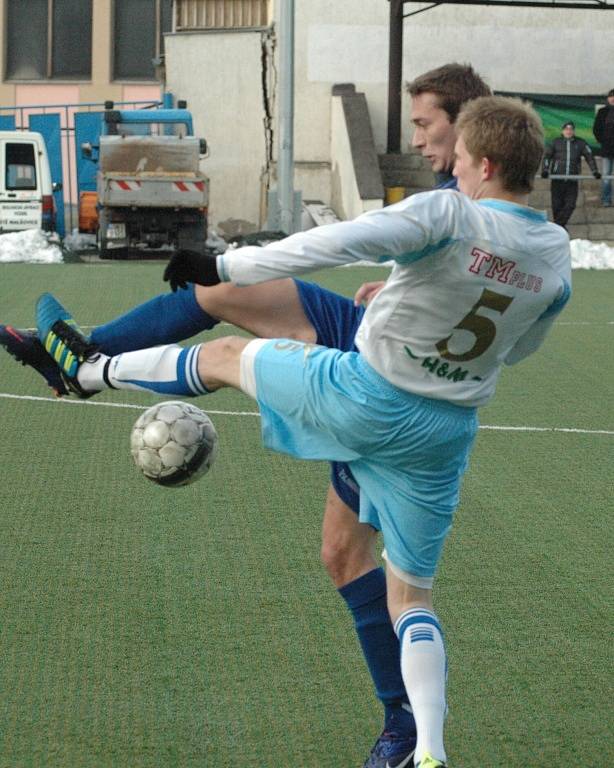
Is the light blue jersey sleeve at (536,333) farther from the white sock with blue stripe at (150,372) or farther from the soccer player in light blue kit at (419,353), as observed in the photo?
the white sock with blue stripe at (150,372)

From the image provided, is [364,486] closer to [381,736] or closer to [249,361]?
[249,361]

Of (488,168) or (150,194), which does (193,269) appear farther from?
(150,194)

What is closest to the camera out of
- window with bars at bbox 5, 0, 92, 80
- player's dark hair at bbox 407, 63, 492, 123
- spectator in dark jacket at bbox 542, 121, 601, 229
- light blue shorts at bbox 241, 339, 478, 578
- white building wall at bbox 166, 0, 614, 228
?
light blue shorts at bbox 241, 339, 478, 578

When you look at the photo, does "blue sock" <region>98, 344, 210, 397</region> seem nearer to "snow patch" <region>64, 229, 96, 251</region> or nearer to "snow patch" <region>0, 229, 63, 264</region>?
"snow patch" <region>0, 229, 63, 264</region>

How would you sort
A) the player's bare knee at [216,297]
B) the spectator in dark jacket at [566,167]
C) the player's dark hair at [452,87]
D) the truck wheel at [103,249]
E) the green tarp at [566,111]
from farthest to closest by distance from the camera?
the green tarp at [566,111] → the spectator in dark jacket at [566,167] → the truck wheel at [103,249] → the player's dark hair at [452,87] → the player's bare knee at [216,297]

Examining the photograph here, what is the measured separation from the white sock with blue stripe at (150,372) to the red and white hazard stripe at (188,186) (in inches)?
795

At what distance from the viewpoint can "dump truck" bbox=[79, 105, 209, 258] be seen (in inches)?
964

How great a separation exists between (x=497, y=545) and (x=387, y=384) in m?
3.37

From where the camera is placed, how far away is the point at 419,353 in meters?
4.05

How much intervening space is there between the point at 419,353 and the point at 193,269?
0.65 m

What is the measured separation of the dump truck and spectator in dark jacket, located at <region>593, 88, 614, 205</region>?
23.4 ft

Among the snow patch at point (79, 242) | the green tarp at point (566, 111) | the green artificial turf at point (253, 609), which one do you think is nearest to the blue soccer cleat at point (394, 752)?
the green artificial turf at point (253, 609)

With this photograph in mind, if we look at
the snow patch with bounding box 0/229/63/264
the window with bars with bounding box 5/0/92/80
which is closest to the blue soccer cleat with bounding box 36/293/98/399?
the snow patch with bounding box 0/229/63/264

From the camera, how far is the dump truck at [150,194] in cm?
2448
